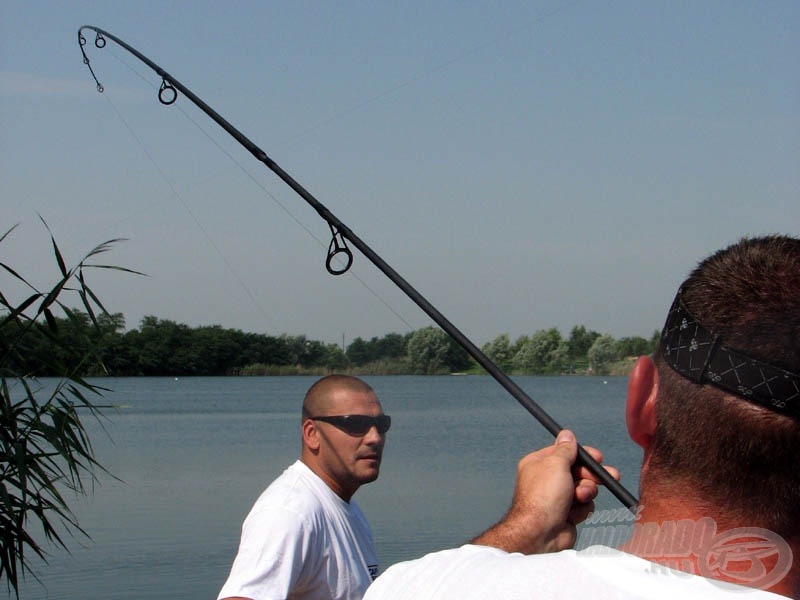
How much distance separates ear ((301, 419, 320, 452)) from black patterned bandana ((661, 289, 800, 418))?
2.73m

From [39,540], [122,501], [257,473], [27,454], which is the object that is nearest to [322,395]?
[27,454]

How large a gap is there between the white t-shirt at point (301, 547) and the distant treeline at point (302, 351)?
71cm

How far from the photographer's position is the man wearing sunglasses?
312 cm

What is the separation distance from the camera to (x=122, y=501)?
68.1 ft

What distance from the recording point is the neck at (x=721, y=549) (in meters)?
1.16

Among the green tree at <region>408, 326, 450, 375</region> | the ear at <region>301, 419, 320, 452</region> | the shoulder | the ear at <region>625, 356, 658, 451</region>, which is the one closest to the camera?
the ear at <region>625, 356, 658, 451</region>

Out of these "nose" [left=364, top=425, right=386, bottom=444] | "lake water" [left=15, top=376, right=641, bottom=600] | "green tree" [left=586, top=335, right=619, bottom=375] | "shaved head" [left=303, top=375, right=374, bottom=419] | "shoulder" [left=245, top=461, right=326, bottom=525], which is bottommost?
"lake water" [left=15, top=376, right=641, bottom=600]

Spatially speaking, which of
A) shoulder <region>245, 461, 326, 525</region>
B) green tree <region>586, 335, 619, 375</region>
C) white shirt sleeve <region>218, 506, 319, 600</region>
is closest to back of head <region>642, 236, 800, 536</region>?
white shirt sleeve <region>218, 506, 319, 600</region>

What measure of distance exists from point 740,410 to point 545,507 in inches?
18.7

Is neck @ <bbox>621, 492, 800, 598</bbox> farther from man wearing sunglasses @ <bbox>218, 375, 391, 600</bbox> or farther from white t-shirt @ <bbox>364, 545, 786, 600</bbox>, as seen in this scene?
man wearing sunglasses @ <bbox>218, 375, 391, 600</bbox>

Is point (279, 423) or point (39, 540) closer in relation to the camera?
point (39, 540)

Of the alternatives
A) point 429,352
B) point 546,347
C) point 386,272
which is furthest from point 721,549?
point 546,347

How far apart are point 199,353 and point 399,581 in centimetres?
3534

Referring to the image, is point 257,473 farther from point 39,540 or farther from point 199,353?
point 199,353
